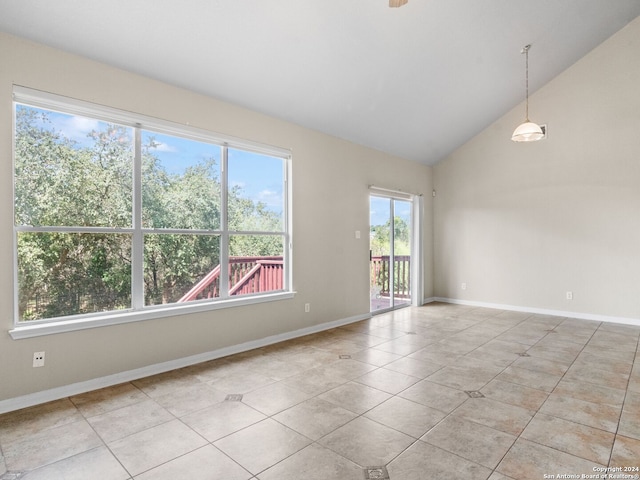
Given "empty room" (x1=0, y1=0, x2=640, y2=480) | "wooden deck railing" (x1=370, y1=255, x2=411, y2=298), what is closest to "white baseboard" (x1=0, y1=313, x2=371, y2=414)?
"empty room" (x1=0, y1=0, x2=640, y2=480)

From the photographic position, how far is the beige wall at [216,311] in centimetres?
260

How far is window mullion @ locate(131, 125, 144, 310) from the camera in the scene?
3256 millimetres

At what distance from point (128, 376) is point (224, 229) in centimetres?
169

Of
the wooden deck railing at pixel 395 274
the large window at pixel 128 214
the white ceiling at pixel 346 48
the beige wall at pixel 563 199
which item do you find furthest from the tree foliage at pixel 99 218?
the beige wall at pixel 563 199

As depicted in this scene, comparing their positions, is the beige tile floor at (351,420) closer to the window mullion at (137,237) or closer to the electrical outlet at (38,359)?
the electrical outlet at (38,359)

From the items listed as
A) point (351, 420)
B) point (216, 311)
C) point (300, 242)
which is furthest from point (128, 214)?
point (351, 420)

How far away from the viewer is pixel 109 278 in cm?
314

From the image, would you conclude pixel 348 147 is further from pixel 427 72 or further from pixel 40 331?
pixel 40 331

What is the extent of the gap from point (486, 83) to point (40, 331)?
5937 millimetres

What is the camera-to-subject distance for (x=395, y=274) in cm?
652

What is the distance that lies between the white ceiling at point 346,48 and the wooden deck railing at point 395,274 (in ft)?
6.50

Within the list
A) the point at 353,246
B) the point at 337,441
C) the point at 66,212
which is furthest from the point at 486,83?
the point at 66,212

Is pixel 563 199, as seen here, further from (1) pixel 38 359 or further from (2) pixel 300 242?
(1) pixel 38 359

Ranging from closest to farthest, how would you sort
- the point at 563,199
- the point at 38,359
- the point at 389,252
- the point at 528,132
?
the point at 38,359 → the point at 528,132 → the point at 563,199 → the point at 389,252
